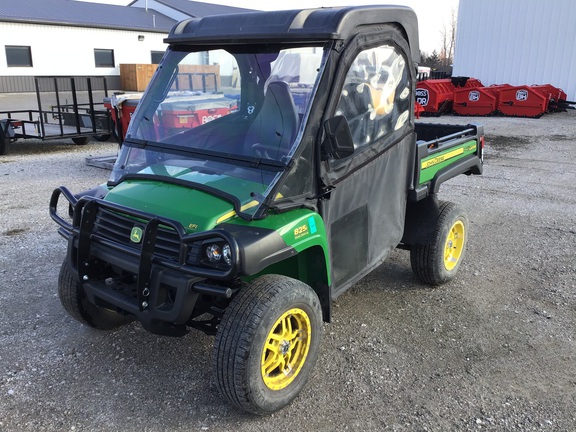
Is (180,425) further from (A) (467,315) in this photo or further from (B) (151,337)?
(A) (467,315)

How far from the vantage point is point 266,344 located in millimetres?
2957

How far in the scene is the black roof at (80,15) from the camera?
28281mm

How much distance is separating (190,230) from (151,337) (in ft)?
4.59

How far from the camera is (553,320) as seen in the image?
14.0 ft

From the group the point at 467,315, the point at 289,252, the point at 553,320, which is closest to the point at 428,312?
the point at 467,315

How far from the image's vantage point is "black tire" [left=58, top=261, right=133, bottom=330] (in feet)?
12.0

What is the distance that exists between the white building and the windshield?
27.7m

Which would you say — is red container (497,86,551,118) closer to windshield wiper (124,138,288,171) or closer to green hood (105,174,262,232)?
windshield wiper (124,138,288,171)

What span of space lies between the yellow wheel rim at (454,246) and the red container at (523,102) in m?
15.0

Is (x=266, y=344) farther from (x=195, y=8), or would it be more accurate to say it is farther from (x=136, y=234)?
(x=195, y=8)

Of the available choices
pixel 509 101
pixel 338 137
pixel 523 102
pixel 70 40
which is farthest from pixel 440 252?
pixel 70 40

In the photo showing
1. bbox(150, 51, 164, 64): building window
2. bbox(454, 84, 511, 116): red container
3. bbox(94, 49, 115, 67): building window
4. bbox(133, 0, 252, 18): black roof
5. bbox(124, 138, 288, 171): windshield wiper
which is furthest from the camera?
bbox(133, 0, 252, 18): black roof

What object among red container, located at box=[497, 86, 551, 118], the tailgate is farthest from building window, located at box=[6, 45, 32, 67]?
the tailgate

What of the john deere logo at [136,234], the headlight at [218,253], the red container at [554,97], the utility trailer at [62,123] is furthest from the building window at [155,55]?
the headlight at [218,253]
